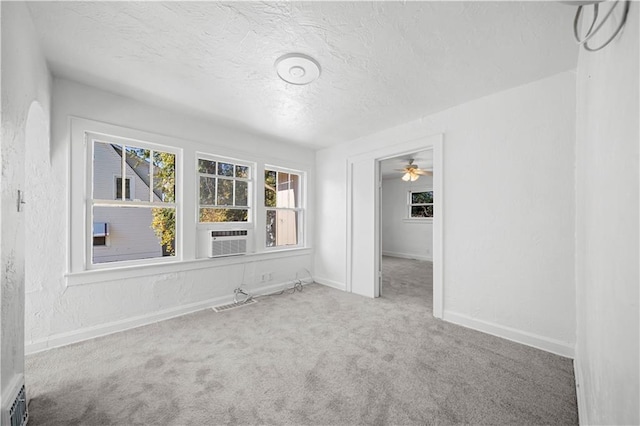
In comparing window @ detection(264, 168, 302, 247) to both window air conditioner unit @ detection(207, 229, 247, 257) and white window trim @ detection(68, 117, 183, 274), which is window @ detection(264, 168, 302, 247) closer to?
window air conditioner unit @ detection(207, 229, 247, 257)

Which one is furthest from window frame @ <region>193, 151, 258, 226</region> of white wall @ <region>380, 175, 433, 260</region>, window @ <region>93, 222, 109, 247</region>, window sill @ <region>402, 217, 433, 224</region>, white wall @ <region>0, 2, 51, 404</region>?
window sill @ <region>402, 217, 433, 224</region>

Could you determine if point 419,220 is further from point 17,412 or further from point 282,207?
point 17,412

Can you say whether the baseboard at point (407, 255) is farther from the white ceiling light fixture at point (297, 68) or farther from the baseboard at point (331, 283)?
the white ceiling light fixture at point (297, 68)

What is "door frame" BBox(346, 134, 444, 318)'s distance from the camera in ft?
10.1

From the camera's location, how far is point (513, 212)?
254cm

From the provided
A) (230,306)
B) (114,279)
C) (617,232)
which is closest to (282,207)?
(230,306)

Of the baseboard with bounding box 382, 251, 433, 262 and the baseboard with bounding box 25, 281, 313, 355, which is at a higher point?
the baseboard with bounding box 25, 281, 313, 355

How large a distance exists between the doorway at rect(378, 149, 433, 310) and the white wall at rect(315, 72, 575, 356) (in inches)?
90.9

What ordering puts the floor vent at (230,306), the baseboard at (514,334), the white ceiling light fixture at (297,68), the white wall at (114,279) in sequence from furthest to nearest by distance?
Result: the floor vent at (230,306)
the white wall at (114,279)
the baseboard at (514,334)
the white ceiling light fixture at (297,68)

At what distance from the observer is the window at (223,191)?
351cm

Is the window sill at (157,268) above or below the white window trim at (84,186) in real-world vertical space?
below

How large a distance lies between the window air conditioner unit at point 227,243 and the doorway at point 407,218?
2.82m

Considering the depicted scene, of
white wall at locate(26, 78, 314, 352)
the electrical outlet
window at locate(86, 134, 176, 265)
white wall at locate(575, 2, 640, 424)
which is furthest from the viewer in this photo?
the electrical outlet

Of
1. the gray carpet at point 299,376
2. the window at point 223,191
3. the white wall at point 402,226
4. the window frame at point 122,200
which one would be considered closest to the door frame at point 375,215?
the gray carpet at point 299,376
